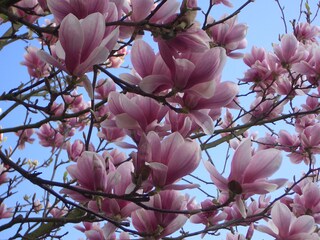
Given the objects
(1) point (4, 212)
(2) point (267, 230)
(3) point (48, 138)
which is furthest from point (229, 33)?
(1) point (4, 212)

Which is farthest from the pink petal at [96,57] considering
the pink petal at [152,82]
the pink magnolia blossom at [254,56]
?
the pink magnolia blossom at [254,56]

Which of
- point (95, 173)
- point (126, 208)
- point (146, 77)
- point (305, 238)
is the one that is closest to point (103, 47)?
point (146, 77)

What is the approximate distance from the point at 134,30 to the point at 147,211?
54 centimetres

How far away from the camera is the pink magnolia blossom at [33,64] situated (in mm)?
2703

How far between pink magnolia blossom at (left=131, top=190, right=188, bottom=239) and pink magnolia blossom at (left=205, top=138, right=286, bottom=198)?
168mm

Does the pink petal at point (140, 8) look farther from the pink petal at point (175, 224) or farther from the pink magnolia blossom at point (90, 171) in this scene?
the pink petal at point (175, 224)

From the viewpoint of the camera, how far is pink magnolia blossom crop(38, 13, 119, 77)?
35.3 inches

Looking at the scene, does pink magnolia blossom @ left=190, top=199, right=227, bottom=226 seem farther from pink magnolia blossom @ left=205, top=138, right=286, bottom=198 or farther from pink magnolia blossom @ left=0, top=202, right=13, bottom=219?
pink magnolia blossom @ left=0, top=202, right=13, bottom=219

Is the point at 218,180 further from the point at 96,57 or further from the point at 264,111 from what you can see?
the point at 264,111

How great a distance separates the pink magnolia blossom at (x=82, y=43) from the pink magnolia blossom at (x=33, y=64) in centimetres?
185

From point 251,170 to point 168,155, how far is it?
0.72ft

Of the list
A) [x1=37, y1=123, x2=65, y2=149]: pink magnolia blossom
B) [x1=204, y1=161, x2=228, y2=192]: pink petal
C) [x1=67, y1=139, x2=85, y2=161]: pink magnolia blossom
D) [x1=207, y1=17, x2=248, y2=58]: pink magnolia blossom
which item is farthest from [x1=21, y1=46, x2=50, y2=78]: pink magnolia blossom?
[x1=204, y1=161, x2=228, y2=192]: pink petal

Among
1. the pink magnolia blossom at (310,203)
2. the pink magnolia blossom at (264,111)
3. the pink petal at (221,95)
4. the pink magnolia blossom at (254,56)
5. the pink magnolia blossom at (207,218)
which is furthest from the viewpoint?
the pink magnolia blossom at (254,56)

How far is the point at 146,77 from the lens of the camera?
963 millimetres
